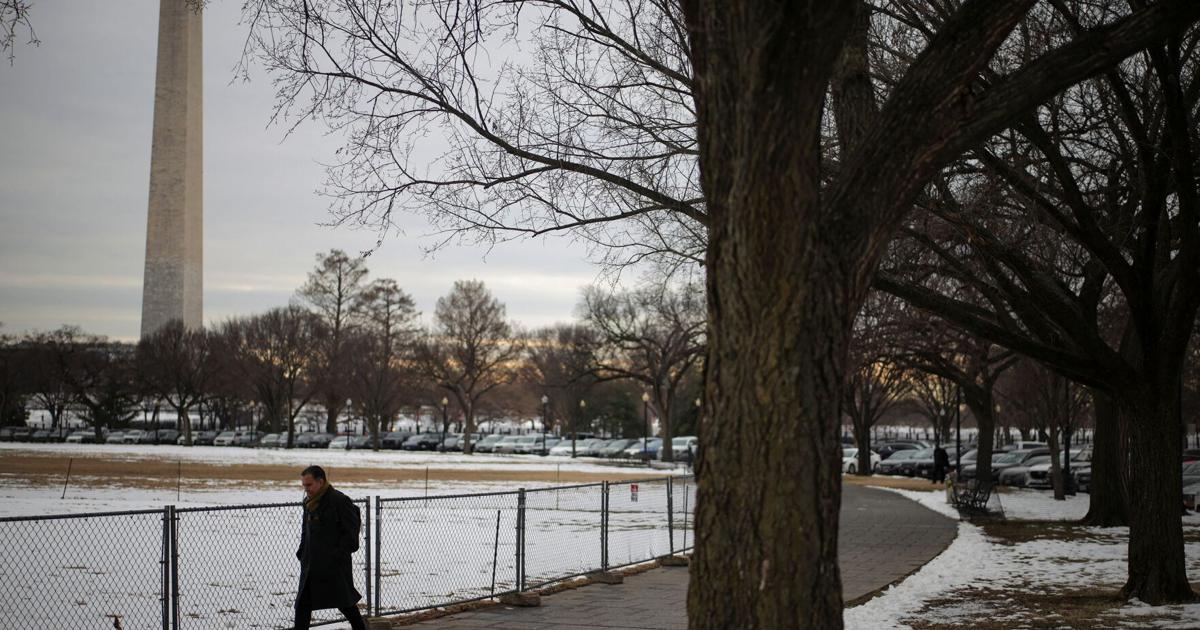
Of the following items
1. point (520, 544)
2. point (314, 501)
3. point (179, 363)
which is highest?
point (179, 363)

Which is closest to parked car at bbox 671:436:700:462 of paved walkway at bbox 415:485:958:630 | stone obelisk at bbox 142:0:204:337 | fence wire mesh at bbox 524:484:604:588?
fence wire mesh at bbox 524:484:604:588

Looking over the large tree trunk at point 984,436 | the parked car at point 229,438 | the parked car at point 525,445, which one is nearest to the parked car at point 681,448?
the parked car at point 525,445

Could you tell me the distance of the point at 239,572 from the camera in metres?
14.3

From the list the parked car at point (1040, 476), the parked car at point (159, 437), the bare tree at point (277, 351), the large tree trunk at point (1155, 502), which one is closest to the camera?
the large tree trunk at point (1155, 502)

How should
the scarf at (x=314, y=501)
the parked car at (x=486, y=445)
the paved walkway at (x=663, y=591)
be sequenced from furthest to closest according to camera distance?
the parked car at (x=486, y=445)
the paved walkway at (x=663, y=591)
the scarf at (x=314, y=501)

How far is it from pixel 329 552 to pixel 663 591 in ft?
18.5

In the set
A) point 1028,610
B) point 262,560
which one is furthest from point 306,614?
point 1028,610

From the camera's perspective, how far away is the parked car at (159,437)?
8691cm

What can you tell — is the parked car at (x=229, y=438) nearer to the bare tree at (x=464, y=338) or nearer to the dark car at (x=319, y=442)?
the dark car at (x=319, y=442)

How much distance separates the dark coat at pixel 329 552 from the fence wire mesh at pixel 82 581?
129 cm

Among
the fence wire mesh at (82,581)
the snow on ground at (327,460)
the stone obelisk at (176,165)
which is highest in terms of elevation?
the stone obelisk at (176,165)

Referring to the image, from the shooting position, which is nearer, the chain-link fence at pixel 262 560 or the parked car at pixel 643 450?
the chain-link fence at pixel 262 560

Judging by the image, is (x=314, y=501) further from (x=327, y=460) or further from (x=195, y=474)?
(x=327, y=460)

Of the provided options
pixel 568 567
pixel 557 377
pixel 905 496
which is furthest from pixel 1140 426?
pixel 557 377
